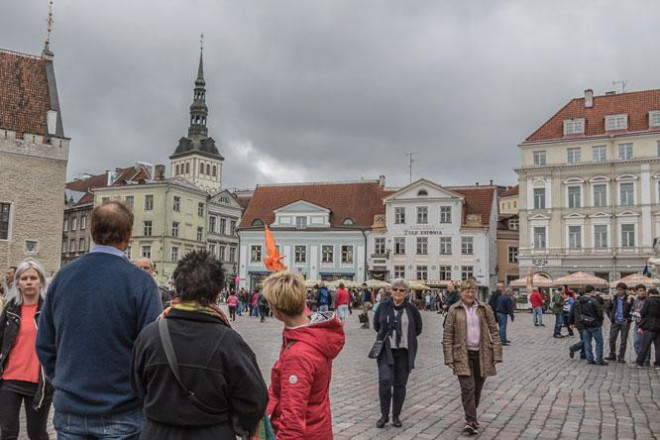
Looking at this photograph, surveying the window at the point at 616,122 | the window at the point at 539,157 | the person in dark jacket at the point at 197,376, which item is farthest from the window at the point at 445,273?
the person in dark jacket at the point at 197,376

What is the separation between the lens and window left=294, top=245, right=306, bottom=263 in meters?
56.2

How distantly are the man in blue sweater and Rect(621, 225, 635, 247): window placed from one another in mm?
49437

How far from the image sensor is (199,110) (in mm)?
117375

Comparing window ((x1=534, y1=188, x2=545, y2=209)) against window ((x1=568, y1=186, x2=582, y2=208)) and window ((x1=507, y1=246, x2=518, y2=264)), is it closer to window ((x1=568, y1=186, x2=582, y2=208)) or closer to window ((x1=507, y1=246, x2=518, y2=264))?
window ((x1=568, y1=186, x2=582, y2=208))

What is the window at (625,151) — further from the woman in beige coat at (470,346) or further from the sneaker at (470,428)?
the sneaker at (470,428)

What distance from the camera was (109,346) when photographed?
10.8 ft

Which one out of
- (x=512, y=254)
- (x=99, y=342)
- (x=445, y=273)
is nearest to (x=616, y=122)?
(x=512, y=254)

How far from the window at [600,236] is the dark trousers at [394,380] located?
4465cm

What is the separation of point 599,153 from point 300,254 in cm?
2572

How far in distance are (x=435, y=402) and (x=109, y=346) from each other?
6.69 meters

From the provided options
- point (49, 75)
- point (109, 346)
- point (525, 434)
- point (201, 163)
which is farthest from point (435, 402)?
point (201, 163)

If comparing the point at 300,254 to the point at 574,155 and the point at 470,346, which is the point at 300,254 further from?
the point at 470,346

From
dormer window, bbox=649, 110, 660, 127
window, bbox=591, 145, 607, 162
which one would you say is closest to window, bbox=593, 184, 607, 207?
window, bbox=591, 145, 607, 162

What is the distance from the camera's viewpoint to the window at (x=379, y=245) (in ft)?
178
